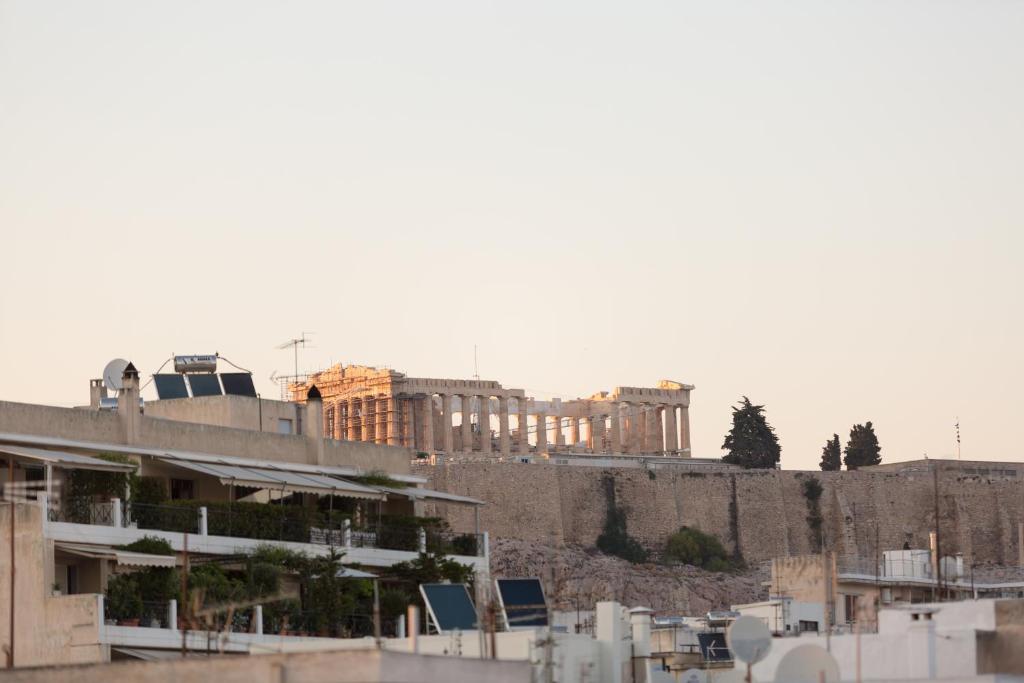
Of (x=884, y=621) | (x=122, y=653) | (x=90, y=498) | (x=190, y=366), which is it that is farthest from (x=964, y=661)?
(x=190, y=366)

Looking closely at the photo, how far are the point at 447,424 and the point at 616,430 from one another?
29.6 ft

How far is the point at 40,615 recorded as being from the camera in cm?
2930

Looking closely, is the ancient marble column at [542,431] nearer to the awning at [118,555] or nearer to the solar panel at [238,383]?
the solar panel at [238,383]

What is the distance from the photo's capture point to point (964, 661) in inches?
908

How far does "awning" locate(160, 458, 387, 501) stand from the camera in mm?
34312

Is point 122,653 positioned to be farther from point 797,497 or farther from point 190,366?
point 797,497

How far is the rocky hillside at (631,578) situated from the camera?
74750 millimetres

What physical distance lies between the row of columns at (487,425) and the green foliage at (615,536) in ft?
19.3

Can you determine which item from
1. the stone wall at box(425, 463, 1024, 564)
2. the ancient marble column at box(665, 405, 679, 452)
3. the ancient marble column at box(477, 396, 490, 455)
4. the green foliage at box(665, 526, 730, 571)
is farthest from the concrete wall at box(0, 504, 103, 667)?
the ancient marble column at box(665, 405, 679, 452)

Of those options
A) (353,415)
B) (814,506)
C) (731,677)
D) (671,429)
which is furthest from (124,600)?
(671,429)

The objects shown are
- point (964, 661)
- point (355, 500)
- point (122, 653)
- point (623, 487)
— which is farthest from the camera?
point (623, 487)

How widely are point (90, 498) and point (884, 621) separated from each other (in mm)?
11717

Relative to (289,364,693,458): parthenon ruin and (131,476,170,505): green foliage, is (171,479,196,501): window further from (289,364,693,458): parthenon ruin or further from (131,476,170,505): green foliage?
(289,364,693,458): parthenon ruin

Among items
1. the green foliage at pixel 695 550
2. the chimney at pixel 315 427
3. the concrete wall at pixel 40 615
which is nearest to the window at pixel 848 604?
the chimney at pixel 315 427
